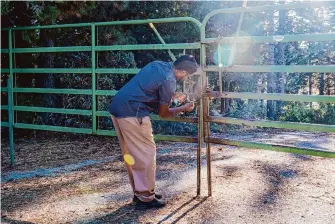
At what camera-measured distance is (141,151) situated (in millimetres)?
4559

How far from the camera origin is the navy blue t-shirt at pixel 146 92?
174 inches

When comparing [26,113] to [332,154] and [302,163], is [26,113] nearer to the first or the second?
[302,163]

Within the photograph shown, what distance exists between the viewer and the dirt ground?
438 centimetres

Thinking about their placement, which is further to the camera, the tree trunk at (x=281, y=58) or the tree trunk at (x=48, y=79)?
the tree trunk at (x=281, y=58)

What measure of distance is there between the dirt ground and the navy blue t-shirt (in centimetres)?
106

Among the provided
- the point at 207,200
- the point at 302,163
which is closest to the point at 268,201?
the point at 207,200

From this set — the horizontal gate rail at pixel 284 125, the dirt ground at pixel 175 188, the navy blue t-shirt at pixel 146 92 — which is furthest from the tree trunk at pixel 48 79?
the horizontal gate rail at pixel 284 125

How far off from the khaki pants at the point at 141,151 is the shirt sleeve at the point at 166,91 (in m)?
0.31

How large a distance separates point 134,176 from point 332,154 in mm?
2029

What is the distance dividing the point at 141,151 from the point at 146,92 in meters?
0.63

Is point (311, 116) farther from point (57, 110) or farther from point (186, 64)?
point (186, 64)

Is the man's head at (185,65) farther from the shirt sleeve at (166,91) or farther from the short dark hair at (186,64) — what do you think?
the shirt sleeve at (166,91)

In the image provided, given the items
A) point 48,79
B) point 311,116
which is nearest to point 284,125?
point 48,79

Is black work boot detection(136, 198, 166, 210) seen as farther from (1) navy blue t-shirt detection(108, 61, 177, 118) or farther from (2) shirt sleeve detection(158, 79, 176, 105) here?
(2) shirt sleeve detection(158, 79, 176, 105)
